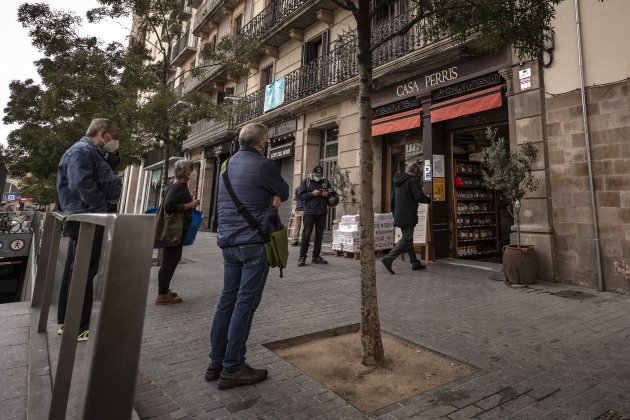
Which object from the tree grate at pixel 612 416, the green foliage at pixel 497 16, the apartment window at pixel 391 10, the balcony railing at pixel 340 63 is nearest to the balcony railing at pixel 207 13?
the balcony railing at pixel 340 63

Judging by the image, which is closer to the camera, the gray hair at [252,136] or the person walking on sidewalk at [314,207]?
the gray hair at [252,136]

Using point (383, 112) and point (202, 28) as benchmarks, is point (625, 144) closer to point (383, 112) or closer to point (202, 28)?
point (383, 112)

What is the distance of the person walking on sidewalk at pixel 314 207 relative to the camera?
7.58 meters

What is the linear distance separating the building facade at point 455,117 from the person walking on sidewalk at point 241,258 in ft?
18.3

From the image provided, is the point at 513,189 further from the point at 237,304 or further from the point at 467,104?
the point at 237,304

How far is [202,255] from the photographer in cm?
960

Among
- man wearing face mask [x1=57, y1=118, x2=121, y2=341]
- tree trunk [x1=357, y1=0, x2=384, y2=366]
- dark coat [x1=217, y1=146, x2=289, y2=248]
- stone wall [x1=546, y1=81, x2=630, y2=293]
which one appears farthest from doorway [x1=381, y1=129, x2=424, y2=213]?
man wearing face mask [x1=57, y1=118, x2=121, y2=341]

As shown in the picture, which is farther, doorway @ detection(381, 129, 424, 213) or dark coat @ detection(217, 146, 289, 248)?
doorway @ detection(381, 129, 424, 213)

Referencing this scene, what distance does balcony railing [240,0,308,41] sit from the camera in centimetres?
1335

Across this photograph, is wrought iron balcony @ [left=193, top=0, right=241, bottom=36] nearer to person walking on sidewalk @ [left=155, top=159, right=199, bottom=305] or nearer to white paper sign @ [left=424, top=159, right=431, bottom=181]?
white paper sign @ [left=424, top=159, right=431, bottom=181]

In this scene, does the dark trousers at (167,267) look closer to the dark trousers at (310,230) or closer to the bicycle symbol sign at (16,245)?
the dark trousers at (310,230)

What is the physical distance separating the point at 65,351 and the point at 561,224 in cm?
697

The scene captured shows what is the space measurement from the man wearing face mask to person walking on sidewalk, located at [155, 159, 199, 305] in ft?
3.59

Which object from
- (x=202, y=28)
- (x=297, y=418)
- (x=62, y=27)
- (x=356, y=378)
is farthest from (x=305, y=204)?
(x=202, y=28)
